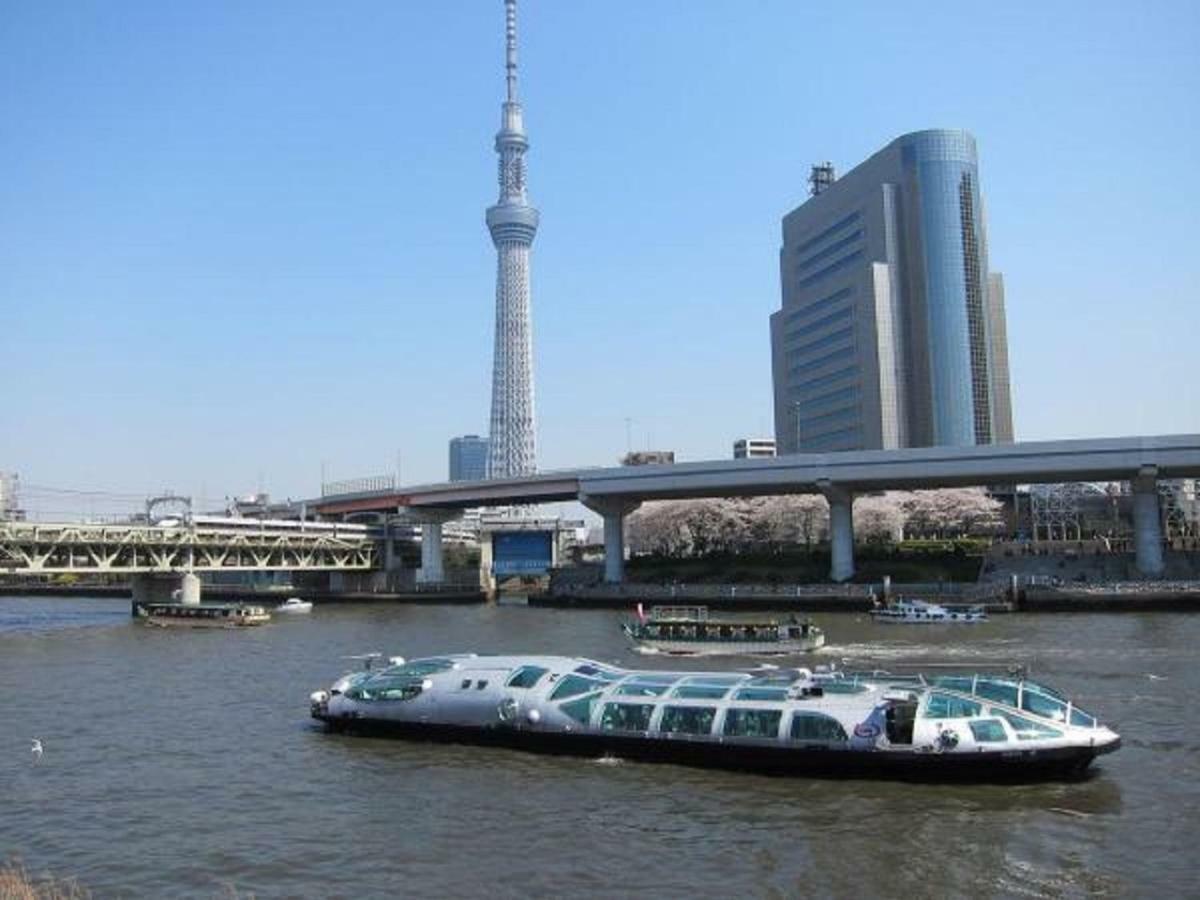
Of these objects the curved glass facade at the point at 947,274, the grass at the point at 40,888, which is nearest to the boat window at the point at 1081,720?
the grass at the point at 40,888

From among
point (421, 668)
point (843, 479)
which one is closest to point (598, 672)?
point (421, 668)

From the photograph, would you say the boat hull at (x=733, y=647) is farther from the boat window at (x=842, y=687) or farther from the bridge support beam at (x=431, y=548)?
the bridge support beam at (x=431, y=548)

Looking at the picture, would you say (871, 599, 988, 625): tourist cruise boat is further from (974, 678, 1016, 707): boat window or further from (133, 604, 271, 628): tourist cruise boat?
(133, 604, 271, 628): tourist cruise boat

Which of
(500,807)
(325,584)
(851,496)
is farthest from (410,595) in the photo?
(500,807)

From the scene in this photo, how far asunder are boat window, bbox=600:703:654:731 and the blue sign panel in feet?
335

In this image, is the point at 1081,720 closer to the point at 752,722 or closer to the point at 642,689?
the point at 752,722

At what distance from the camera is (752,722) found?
28578mm

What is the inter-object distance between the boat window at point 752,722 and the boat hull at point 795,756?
357mm

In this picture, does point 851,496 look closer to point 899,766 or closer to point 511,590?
point 511,590

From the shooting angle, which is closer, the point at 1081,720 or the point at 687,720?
the point at 1081,720

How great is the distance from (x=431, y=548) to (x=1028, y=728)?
113 m

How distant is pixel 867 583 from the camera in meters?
100

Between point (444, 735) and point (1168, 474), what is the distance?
8261 centimetres

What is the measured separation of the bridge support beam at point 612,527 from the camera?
4668 inches
